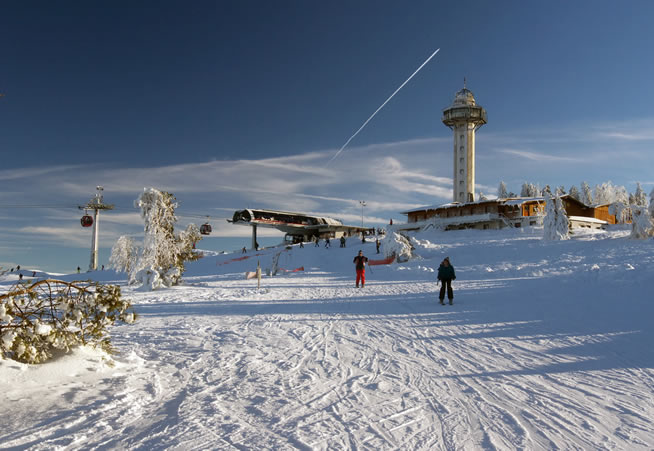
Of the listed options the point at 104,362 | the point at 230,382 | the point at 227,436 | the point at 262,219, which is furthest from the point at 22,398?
the point at 262,219

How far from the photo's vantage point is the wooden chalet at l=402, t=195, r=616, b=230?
46469 millimetres

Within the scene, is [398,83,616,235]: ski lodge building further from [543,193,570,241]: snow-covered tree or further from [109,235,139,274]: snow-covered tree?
[109,235,139,274]: snow-covered tree

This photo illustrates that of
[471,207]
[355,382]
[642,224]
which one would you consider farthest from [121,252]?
[471,207]

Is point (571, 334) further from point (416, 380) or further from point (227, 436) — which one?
point (227, 436)

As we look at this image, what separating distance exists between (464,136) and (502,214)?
2746cm

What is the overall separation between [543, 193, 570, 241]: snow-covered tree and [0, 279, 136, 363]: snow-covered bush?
33.3 metres

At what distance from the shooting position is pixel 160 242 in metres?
19.0

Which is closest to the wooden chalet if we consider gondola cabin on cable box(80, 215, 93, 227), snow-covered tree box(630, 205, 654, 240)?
snow-covered tree box(630, 205, 654, 240)

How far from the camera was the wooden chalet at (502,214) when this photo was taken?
4647 centimetres

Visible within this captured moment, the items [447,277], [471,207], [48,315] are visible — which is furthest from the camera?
[471,207]

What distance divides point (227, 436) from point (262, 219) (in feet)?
181

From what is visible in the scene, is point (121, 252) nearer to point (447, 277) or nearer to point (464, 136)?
point (447, 277)

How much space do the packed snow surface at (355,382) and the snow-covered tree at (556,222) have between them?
72.3ft

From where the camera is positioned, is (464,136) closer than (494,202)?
No
